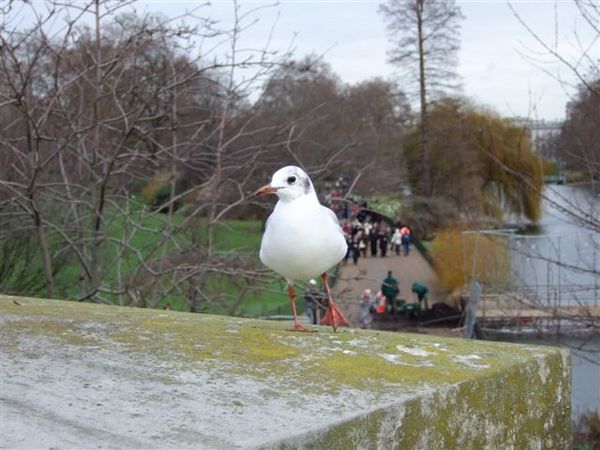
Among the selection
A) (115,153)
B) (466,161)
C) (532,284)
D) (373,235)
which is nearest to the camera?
(115,153)

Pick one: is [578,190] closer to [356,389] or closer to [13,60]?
[13,60]

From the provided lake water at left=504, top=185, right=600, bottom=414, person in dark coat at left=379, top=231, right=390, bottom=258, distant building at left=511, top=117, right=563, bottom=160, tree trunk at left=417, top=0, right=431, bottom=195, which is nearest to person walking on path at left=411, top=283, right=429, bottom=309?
lake water at left=504, top=185, right=600, bottom=414

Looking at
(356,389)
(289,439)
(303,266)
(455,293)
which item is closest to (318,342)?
(303,266)

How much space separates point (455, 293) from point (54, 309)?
15.5m

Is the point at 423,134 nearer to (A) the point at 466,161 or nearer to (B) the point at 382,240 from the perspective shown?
(A) the point at 466,161

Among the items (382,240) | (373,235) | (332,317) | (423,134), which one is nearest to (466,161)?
(423,134)

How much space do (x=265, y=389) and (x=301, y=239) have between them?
975mm

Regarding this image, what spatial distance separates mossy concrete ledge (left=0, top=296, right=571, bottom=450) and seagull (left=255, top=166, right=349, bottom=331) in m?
0.26

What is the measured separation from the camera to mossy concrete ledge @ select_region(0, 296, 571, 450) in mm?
1501

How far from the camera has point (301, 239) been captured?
272 centimetres

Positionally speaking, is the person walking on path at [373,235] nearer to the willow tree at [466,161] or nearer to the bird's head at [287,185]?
the bird's head at [287,185]

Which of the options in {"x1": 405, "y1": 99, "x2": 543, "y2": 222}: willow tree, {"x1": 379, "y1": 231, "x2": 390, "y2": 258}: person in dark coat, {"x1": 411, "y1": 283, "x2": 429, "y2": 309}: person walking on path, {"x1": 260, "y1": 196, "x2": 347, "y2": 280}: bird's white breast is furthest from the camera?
{"x1": 405, "y1": 99, "x2": 543, "y2": 222}: willow tree

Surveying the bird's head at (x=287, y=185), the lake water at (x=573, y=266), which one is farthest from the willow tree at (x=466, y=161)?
the bird's head at (x=287, y=185)

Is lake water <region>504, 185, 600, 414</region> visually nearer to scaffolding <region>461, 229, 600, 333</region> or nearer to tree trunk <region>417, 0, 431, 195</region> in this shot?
scaffolding <region>461, 229, 600, 333</region>
